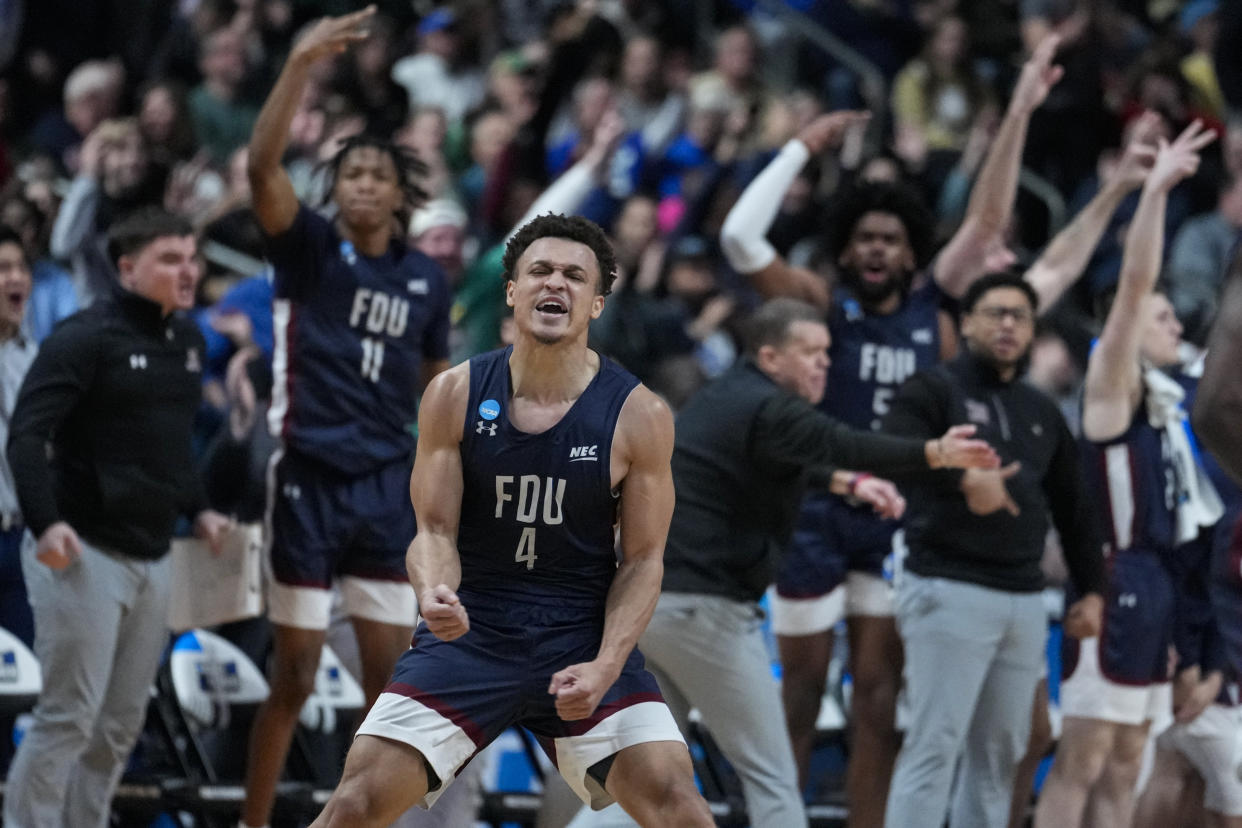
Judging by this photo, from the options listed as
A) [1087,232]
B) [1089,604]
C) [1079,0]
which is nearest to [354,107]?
[1079,0]

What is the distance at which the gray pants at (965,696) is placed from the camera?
21.0 ft

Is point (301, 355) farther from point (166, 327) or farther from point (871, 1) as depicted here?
point (871, 1)

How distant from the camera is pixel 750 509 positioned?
249 inches

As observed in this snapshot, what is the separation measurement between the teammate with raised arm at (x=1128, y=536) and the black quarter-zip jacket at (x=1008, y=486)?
309 millimetres

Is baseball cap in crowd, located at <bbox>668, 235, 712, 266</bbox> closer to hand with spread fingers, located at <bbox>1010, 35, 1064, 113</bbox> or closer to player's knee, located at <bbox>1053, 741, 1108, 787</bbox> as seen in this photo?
hand with spread fingers, located at <bbox>1010, 35, 1064, 113</bbox>

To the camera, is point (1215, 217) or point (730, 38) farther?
point (730, 38)

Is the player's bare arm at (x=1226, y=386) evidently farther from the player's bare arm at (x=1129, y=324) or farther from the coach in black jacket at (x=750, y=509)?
the player's bare arm at (x=1129, y=324)

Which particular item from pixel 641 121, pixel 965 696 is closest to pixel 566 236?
pixel 965 696

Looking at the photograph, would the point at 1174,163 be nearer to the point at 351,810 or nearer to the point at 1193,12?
the point at 351,810

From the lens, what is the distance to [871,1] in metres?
13.6

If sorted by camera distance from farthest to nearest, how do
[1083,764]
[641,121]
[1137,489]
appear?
[641,121], [1137,489], [1083,764]

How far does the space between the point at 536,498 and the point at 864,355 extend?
2848mm

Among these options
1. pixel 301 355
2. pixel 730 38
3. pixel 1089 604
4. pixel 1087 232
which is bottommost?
pixel 1089 604

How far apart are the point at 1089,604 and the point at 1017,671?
0.39 m
